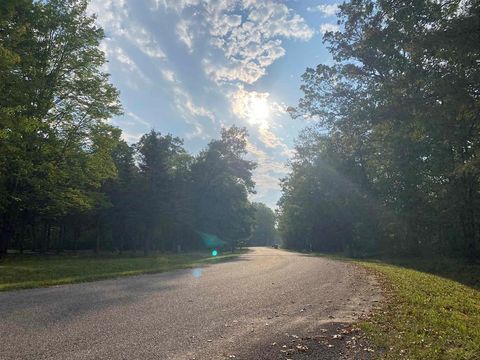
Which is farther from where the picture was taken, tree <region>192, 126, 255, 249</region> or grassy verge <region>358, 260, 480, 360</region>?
tree <region>192, 126, 255, 249</region>

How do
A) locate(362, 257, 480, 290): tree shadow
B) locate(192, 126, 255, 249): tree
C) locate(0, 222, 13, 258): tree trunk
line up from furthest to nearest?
locate(192, 126, 255, 249): tree
locate(0, 222, 13, 258): tree trunk
locate(362, 257, 480, 290): tree shadow

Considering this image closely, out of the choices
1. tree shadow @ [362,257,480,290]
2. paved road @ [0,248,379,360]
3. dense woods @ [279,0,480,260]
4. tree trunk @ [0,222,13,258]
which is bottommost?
tree shadow @ [362,257,480,290]

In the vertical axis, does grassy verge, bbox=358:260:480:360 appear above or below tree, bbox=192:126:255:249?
below

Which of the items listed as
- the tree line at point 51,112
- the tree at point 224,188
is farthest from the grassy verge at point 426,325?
the tree at point 224,188

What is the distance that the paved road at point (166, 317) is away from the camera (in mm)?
6363

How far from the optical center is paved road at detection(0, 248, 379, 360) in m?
6.36

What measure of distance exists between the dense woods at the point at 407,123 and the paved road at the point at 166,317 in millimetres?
6383

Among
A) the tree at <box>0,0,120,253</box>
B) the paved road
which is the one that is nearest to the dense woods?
the paved road

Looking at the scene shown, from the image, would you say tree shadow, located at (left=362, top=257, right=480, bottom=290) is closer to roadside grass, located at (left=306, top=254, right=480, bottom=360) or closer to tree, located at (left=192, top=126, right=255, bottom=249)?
roadside grass, located at (left=306, top=254, right=480, bottom=360)

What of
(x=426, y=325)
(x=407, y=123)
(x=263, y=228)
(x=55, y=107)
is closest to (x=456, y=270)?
(x=407, y=123)

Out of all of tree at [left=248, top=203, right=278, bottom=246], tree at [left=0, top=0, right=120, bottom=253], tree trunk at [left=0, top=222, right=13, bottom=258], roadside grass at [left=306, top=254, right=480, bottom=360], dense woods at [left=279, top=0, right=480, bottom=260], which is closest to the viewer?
roadside grass at [left=306, top=254, right=480, bottom=360]

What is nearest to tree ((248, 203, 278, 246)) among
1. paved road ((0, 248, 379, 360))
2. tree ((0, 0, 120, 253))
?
tree ((0, 0, 120, 253))

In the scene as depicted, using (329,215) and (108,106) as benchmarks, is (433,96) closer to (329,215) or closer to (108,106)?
(108,106)

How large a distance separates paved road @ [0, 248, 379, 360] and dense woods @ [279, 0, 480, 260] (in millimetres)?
6383
